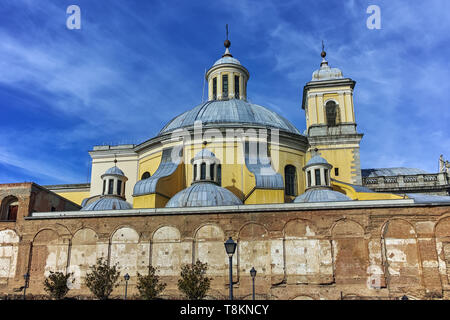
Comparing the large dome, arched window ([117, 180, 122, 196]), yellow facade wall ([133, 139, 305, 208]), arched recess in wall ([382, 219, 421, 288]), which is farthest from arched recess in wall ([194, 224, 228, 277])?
the large dome

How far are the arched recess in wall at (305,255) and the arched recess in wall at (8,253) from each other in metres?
15.2

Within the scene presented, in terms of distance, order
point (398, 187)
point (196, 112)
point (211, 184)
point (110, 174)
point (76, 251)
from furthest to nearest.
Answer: point (398, 187) → point (196, 112) → point (110, 174) → point (211, 184) → point (76, 251)

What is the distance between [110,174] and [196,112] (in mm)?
8081

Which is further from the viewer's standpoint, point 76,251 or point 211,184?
point 211,184

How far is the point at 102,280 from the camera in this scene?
20359mm

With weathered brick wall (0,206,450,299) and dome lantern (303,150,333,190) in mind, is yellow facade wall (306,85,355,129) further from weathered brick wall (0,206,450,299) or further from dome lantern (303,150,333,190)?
weathered brick wall (0,206,450,299)

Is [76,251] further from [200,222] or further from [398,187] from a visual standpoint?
[398,187]

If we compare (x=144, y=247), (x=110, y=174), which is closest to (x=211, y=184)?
(x=144, y=247)

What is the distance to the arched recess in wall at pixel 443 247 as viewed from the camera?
20375 mm

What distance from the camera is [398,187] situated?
34.0 meters

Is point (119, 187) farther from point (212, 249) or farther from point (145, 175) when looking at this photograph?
point (212, 249)

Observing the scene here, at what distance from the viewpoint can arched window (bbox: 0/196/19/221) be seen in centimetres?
2584

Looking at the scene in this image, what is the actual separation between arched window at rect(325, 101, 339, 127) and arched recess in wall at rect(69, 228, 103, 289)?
19258 millimetres
